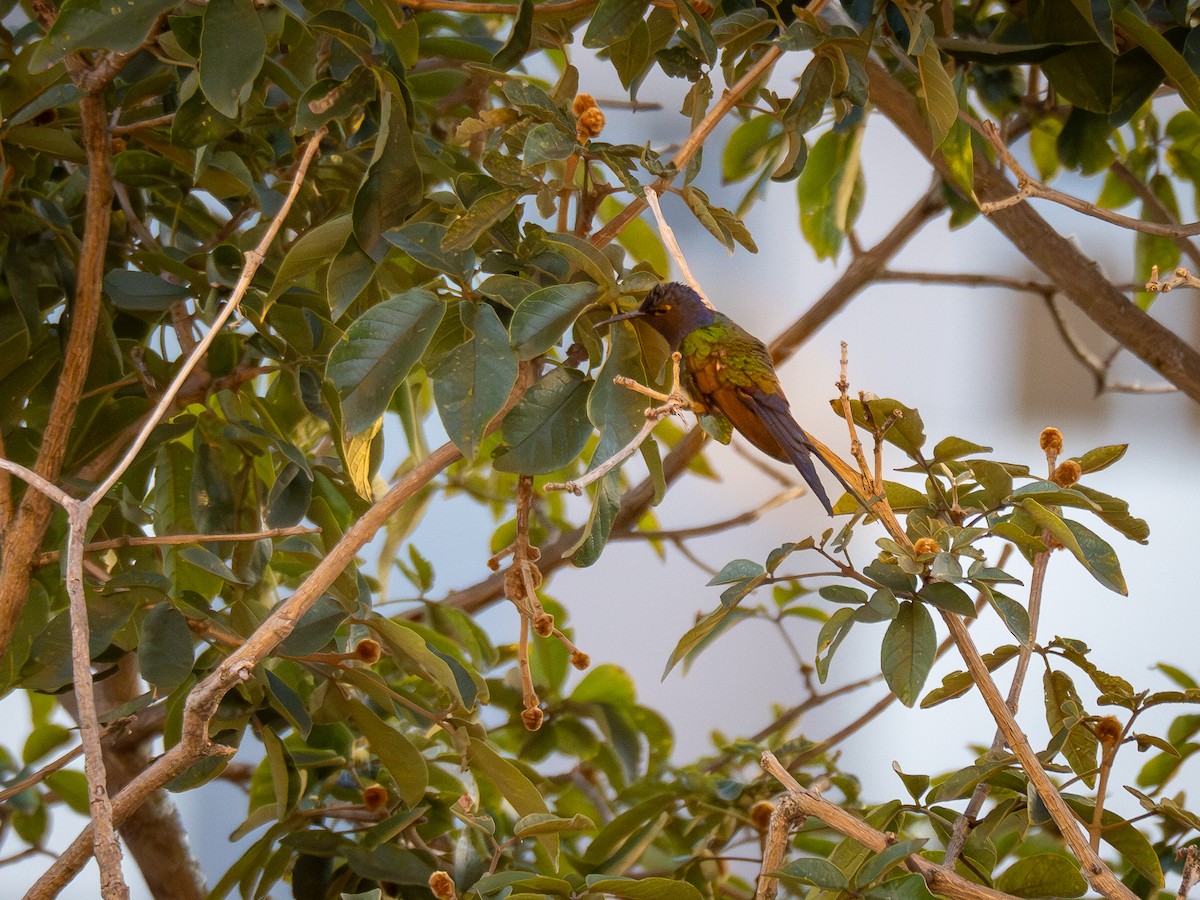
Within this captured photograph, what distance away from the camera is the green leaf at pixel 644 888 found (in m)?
0.64

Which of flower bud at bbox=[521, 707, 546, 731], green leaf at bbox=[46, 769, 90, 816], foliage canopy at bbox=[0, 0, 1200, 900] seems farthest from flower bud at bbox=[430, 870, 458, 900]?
green leaf at bbox=[46, 769, 90, 816]

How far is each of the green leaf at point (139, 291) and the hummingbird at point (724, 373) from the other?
1.12 ft

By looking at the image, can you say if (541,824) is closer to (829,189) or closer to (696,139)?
(696,139)

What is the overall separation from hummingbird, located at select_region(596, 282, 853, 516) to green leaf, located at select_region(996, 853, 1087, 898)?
264 millimetres

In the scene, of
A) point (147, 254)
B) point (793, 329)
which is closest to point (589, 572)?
point (793, 329)

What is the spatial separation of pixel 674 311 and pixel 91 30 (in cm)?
39

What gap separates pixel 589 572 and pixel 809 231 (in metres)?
1.17

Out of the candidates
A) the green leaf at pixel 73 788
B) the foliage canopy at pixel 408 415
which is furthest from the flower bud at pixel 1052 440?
the green leaf at pixel 73 788

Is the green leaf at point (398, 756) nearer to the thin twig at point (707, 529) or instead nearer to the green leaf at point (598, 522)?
the green leaf at point (598, 522)

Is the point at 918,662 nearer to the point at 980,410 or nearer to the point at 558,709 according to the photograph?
the point at 558,709

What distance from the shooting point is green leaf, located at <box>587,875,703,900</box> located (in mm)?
640

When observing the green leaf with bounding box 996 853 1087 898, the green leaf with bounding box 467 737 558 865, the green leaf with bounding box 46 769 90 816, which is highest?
the green leaf with bounding box 46 769 90 816

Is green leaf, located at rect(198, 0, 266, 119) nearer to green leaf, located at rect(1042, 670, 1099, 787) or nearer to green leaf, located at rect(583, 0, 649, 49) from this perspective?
green leaf, located at rect(583, 0, 649, 49)

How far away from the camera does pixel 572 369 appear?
0.67 meters
